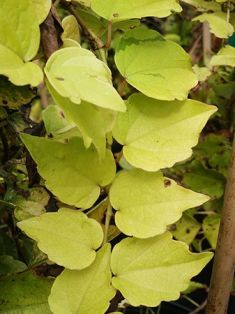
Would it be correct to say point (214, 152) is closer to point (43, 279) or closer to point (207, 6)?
point (207, 6)

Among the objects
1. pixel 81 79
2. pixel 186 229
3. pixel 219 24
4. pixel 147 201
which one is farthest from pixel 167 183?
pixel 186 229

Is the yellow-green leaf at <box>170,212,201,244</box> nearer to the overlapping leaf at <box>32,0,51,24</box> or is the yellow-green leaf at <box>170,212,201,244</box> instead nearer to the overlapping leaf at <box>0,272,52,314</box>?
the overlapping leaf at <box>0,272,52,314</box>

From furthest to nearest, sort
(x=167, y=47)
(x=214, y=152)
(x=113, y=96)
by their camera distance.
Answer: (x=214, y=152)
(x=167, y=47)
(x=113, y=96)

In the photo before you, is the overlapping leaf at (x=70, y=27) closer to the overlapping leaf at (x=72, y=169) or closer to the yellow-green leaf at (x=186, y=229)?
the overlapping leaf at (x=72, y=169)

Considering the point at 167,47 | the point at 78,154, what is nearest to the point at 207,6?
the point at 167,47

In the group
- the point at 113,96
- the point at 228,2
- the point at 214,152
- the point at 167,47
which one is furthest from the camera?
the point at 214,152
